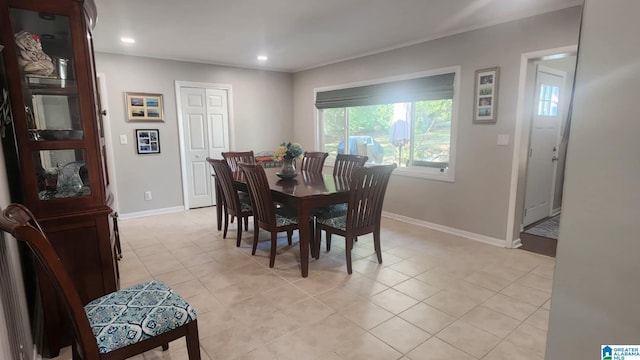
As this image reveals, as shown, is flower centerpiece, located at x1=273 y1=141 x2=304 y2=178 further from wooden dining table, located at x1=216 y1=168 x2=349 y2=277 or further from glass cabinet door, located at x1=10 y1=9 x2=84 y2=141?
glass cabinet door, located at x1=10 y1=9 x2=84 y2=141

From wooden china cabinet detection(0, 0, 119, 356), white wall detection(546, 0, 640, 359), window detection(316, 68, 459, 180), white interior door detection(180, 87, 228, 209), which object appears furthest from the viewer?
white interior door detection(180, 87, 228, 209)

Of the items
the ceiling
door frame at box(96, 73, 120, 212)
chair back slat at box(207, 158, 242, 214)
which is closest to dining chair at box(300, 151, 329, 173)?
chair back slat at box(207, 158, 242, 214)

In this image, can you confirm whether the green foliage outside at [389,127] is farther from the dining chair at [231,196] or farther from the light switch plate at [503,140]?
the dining chair at [231,196]

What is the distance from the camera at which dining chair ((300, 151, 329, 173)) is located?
4406mm

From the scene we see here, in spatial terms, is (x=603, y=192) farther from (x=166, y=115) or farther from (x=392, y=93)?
(x=166, y=115)

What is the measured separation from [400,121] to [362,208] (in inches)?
84.2

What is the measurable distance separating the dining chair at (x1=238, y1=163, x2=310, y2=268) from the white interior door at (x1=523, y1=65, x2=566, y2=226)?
2.91 m

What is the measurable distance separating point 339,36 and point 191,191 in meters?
3.38

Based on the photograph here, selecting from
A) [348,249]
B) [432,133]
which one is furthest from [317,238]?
[432,133]

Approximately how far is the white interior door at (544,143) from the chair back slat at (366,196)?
2087mm

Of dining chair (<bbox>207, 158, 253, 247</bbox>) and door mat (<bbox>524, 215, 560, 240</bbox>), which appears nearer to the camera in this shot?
dining chair (<bbox>207, 158, 253, 247</bbox>)

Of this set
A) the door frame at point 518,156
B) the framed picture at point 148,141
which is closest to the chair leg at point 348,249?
the door frame at point 518,156

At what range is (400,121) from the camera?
4582 mm

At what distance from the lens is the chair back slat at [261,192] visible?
2906 millimetres
